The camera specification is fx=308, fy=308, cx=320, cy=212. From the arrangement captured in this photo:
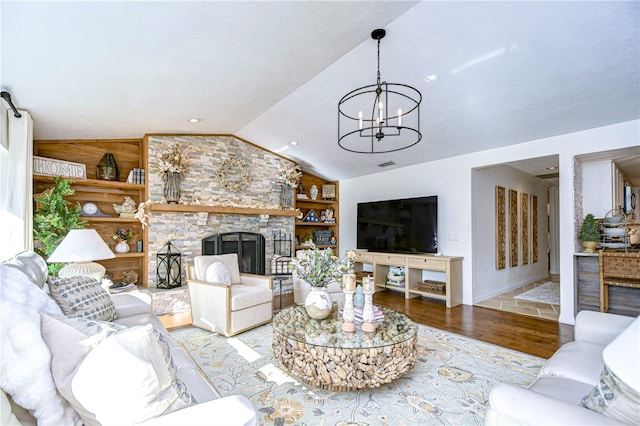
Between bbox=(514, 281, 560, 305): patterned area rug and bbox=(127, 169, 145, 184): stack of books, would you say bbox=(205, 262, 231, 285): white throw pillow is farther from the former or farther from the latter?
bbox=(514, 281, 560, 305): patterned area rug

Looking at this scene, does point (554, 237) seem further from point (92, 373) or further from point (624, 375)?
point (92, 373)

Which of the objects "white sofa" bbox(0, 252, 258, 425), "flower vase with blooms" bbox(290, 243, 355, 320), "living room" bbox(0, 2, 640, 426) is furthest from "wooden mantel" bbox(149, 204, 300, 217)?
"white sofa" bbox(0, 252, 258, 425)

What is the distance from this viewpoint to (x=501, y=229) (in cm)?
567

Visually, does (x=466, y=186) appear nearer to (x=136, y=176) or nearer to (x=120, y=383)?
(x=120, y=383)

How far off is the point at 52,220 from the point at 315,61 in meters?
3.54

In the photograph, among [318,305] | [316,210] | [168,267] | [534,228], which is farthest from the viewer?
[316,210]

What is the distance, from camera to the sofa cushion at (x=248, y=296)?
343cm

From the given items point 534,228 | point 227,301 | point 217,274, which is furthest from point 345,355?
point 534,228

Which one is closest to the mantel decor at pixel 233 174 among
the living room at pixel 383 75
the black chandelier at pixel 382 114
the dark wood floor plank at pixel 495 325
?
the living room at pixel 383 75

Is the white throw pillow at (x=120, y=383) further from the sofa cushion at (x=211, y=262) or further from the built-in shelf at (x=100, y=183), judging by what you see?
the built-in shelf at (x=100, y=183)

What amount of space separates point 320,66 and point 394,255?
Answer: 11.4 ft

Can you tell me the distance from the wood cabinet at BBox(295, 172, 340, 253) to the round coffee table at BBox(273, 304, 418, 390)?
4109 mm

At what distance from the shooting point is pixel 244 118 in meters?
4.64

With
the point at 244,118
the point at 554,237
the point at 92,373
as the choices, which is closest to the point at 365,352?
the point at 92,373
